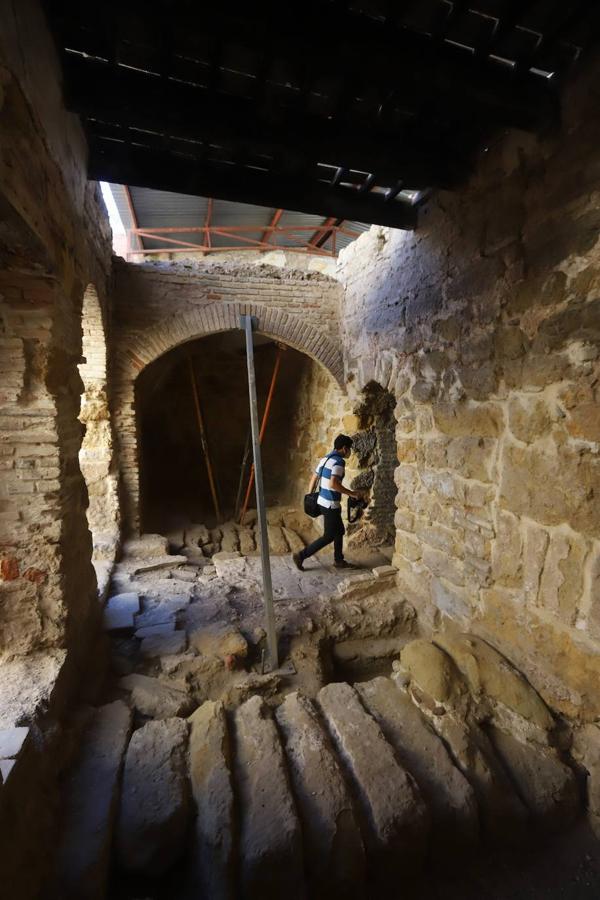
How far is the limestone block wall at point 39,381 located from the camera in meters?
1.68

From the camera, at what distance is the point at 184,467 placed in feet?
23.1

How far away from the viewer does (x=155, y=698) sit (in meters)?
2.29

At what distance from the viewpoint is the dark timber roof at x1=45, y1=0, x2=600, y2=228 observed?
5.10 feet

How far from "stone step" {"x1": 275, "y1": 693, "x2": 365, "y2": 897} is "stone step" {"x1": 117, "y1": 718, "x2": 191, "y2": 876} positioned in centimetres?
47

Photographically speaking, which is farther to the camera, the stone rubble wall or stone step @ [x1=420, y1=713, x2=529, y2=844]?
the stone rubble wall

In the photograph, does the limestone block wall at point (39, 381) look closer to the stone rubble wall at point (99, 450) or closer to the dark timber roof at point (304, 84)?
the dark timber roof at point (304, 84)

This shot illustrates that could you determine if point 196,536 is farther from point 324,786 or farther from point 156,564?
point 324,786

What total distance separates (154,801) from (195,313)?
4.07 metres

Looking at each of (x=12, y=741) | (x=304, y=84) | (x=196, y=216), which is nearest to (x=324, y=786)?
(x=12, y=741)

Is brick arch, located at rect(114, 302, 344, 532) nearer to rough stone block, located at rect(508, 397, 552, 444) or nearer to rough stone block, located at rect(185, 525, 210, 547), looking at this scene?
rough stone block, located at rect(185, 525, 210, 547)

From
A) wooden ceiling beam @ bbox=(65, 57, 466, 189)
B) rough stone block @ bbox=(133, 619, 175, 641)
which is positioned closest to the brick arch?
rough stone block @ bbox=(133, 619, 175, 641)

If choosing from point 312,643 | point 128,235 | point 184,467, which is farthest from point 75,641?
point 128,235

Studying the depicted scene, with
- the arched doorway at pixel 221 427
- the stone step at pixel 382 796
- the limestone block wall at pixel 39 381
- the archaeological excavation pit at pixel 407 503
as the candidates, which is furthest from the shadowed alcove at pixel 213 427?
the stone step at pixel 382 796

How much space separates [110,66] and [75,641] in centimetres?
286
